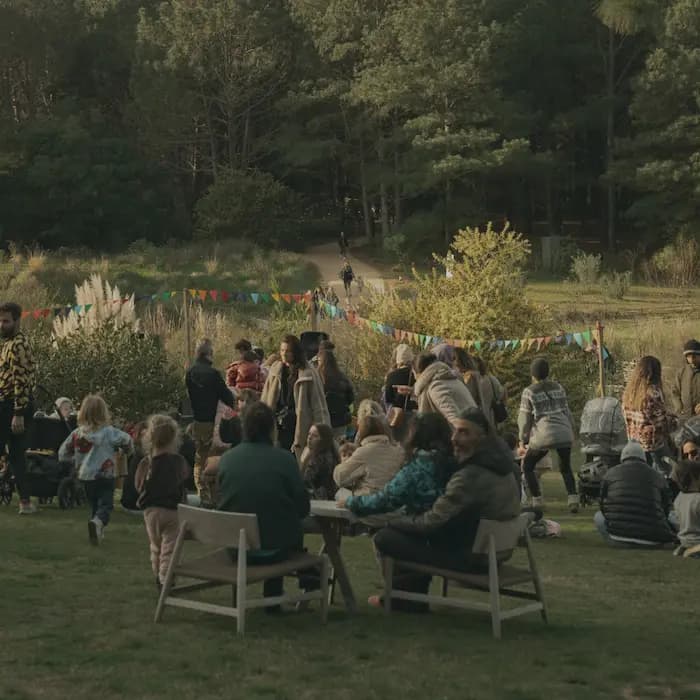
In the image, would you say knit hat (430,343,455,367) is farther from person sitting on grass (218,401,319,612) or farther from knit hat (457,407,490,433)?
person sitting on grass (218,401,319,612)

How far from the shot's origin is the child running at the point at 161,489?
10.2 meters

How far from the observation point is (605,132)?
211 ft

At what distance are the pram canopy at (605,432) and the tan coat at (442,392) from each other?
1698 mm

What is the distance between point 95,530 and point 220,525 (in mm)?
3761

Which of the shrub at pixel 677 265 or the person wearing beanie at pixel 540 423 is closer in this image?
the person wearing beanie at pixel 540 423

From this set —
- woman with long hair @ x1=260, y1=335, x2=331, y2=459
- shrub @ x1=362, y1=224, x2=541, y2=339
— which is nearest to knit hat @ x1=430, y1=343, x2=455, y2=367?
woman with long hair @ x1=260, y1=335, x2=331, y2=459

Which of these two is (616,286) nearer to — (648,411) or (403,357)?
(403,357)

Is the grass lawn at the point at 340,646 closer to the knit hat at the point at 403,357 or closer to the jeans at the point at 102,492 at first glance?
the jeans at the point at 102,492

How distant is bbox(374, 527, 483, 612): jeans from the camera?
9.27m

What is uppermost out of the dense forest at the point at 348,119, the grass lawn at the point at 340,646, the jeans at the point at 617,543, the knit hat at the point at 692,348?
the dense forest at the point at 348,119

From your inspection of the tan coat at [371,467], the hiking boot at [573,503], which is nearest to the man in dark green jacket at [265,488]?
the tan coat at [371,467]

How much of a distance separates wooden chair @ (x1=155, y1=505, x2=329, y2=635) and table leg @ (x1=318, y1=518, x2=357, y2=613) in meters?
0.29

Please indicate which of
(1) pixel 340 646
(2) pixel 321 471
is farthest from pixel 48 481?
(1) pixel 340 646

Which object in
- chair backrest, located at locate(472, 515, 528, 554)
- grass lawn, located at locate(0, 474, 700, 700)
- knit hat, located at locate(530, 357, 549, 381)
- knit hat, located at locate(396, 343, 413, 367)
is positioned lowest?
grass lawn, located at locate(0, 474, 700, 700)
